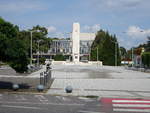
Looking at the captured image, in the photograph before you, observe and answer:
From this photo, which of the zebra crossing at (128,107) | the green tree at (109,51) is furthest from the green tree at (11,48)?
the green tree at (109,51)

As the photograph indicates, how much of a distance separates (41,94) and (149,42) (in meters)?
90.2

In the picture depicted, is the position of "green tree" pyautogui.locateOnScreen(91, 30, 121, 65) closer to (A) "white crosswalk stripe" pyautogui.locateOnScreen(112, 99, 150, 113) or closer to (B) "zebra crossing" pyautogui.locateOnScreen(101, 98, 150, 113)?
(B) "zebra crossing" pyautogui.locateOnScreen(101, 98, 150, 113)

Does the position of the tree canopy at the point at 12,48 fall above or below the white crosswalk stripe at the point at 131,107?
above

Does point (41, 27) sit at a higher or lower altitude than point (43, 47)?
higher

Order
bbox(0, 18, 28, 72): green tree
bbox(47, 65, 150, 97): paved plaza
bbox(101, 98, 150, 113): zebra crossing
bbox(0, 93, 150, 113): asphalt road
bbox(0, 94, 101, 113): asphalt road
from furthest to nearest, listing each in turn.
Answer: bbox(47, 65, 150, 97): paved plaza → bbox(0, 18, 28, 72): green tree → bbox(101, 98, 150, 113): zebra crossing → bbox(0, 93, 150, 113): asphalt road → bbox(0, 94, 101, 113): asphalt road

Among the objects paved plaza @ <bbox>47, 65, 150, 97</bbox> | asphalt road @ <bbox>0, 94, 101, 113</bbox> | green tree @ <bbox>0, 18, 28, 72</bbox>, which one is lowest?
paved plaza @ <bbox>47, 65, 150, 97</bbox>

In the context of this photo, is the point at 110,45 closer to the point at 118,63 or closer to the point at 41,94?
the point at 118,63

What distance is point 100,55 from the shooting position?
11094 cm

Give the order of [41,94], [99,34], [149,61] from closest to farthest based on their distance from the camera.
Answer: [41,94]
[149,61]
[99,34]

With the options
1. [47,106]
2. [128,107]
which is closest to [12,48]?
[47,106]

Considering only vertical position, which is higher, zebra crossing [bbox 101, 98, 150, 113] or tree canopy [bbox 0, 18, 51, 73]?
tree canopy [bbox 0, 18, 51, 73]

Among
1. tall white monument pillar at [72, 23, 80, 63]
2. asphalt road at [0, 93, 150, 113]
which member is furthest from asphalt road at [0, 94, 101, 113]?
tall white monument pillar at [72, 23, 80, 63]

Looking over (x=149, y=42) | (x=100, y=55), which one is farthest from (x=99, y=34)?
(x=149, y=42)

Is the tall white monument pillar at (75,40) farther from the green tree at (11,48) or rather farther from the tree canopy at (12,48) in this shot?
the green tree at (11,48)
